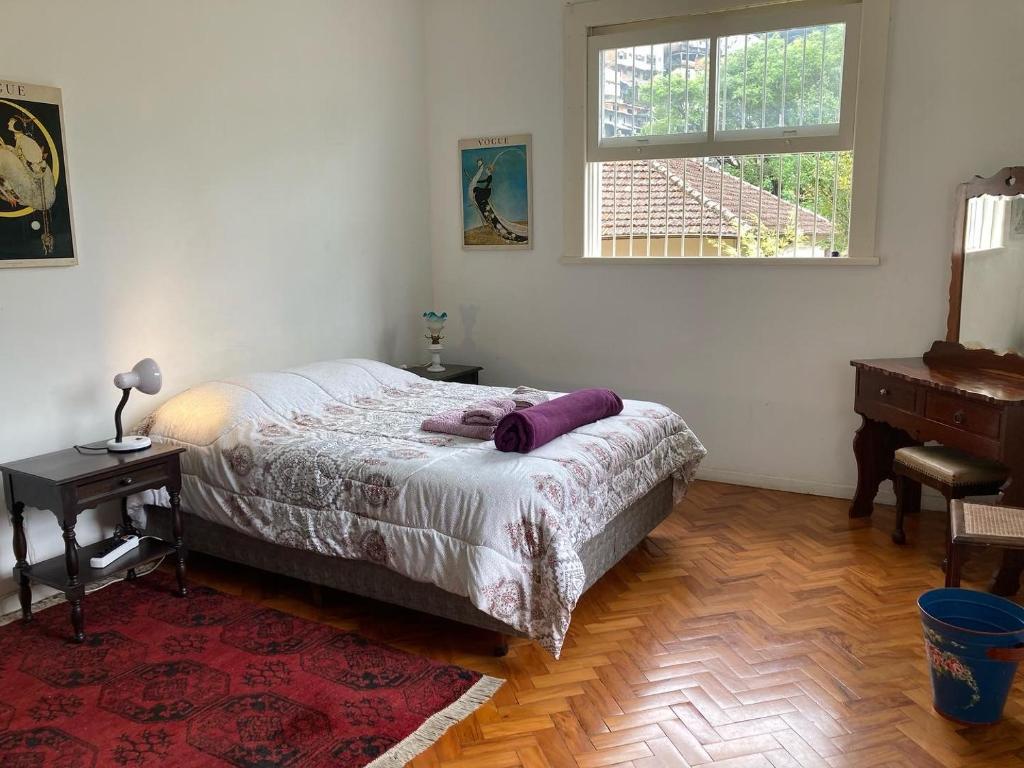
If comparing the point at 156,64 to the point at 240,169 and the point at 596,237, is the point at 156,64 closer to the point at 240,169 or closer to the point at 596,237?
the point at 240,169

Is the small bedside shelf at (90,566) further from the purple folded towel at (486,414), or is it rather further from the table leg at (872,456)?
the table leg at (872,456)

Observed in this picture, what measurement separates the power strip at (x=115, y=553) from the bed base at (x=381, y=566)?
258mm

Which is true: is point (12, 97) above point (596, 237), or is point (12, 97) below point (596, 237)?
above

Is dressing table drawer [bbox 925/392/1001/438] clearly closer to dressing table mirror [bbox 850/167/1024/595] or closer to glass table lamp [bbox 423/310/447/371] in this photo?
dressing table mirror [bbox 850/167/1024/595]

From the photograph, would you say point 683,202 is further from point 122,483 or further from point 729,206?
point 122,483

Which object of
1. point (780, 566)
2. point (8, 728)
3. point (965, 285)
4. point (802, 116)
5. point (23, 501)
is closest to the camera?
point (8, 728)

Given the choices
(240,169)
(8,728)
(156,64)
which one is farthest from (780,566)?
(156,64)

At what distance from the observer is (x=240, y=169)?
149 inches

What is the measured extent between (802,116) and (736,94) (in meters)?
0.36

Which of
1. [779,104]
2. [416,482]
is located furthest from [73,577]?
[779,104]

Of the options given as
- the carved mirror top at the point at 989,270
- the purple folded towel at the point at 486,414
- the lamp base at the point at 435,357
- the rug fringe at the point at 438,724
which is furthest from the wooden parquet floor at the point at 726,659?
the lamp base at the point at 435,357

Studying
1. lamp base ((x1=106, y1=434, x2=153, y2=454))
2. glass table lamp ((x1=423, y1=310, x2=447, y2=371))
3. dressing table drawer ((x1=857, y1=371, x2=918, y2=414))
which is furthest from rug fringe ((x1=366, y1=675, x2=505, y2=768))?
glass table lamp ((x1=423, y1=310, x2=447, y2=371))

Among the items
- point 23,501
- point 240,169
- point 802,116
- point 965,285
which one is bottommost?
point 23,501

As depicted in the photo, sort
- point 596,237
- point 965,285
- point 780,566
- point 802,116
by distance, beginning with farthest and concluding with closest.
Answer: point 596,237, point 802,116, point 965,285, point 780,566
